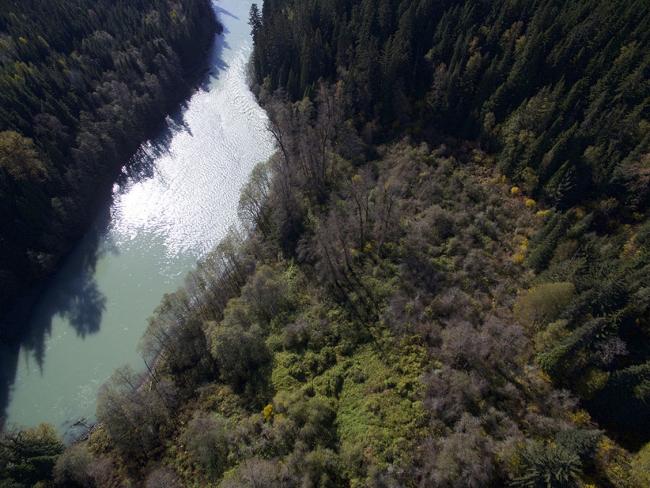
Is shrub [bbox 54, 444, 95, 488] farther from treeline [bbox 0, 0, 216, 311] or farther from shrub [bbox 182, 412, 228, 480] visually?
treeline [bbox 0, 0, 216, 311]

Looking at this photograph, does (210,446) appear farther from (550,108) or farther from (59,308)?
(550,108)

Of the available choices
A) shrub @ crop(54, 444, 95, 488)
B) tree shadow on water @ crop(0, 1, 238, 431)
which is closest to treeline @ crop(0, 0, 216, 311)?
tree shadow on water @ crop(0, 1, 238, 431)

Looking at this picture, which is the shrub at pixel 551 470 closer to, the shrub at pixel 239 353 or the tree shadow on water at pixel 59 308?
the shrub at pixel 239 353

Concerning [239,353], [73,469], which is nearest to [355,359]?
[239,353]

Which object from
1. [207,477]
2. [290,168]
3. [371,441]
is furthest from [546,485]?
[290,168]

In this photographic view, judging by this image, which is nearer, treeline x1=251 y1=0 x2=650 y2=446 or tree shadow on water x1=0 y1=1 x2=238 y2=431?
treeline x1=251 y1=0 x2=650 y2=446

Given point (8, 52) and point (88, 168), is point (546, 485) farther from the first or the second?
point (8, 52)
